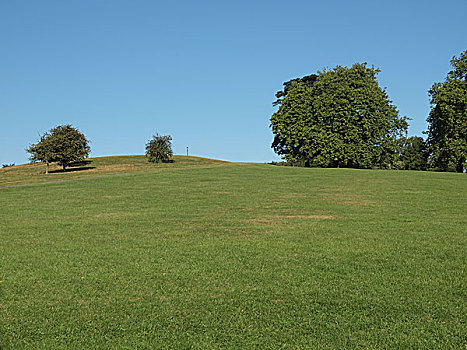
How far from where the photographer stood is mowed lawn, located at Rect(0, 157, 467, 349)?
4.13 m

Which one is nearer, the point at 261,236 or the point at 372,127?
the point at 261,236

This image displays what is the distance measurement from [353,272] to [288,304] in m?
1.80

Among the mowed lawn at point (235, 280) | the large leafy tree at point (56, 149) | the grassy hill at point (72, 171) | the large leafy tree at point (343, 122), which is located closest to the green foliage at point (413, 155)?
the large leafy tree at point (343, 122)

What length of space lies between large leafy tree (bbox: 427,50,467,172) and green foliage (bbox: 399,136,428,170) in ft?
60.7

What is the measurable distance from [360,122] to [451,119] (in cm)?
855

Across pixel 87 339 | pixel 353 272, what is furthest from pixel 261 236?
pixel 87 339

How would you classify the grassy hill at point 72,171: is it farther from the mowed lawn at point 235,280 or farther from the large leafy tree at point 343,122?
the mowed lawn at point 235,280

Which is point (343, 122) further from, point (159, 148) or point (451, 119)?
point (159, 148)

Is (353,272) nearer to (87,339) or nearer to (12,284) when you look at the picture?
(87,339)

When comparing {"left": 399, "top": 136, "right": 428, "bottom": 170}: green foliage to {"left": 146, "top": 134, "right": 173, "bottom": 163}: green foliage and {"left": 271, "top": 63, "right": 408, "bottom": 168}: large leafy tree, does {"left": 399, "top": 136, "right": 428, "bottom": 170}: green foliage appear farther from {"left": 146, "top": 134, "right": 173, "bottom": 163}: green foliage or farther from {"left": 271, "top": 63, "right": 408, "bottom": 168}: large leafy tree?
{"left": 146, "top": 134, "right": 173, "bottom": 163}: green foliage

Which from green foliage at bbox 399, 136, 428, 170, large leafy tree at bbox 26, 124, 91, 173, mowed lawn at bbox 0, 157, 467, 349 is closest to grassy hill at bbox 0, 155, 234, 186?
large leafy tree at bbox 26, 124, 91, 173

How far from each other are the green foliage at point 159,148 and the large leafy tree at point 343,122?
52.1ft

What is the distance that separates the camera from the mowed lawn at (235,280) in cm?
413

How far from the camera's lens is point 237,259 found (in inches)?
277
